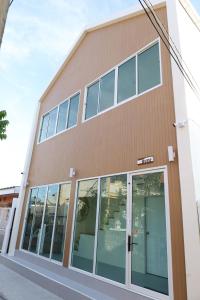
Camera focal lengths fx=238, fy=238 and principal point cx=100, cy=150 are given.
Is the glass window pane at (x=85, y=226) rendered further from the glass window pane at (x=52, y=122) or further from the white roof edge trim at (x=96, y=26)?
the white roof edge trim at (x=96, y=26)

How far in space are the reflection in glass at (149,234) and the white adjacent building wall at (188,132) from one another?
58 cm

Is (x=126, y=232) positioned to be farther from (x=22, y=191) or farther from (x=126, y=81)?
(x=22, y=191)

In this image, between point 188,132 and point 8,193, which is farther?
point 8,193

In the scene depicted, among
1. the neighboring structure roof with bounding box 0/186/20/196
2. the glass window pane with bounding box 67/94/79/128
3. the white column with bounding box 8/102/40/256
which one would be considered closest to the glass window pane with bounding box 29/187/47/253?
the white column with bounding box 8/102/40/256

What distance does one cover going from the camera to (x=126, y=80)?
22.5 ft

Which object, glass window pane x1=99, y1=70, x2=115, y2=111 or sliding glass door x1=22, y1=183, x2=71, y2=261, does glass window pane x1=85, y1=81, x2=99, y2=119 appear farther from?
sliding glass door x1=22, y1=183, x2=71, y2=261

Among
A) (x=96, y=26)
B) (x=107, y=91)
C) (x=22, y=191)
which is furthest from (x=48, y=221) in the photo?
(x=96, y=26)

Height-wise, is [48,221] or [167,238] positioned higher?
[48,221]

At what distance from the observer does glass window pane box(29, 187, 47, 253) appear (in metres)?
8.69

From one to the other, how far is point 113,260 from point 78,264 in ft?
4.81

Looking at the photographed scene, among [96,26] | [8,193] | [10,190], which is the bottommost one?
[8,193]

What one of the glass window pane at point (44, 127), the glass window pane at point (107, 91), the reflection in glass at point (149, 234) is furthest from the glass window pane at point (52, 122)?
the reflection in glass at point (149, 234)

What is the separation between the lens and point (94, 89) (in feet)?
27.1

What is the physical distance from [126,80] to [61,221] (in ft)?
15.8
